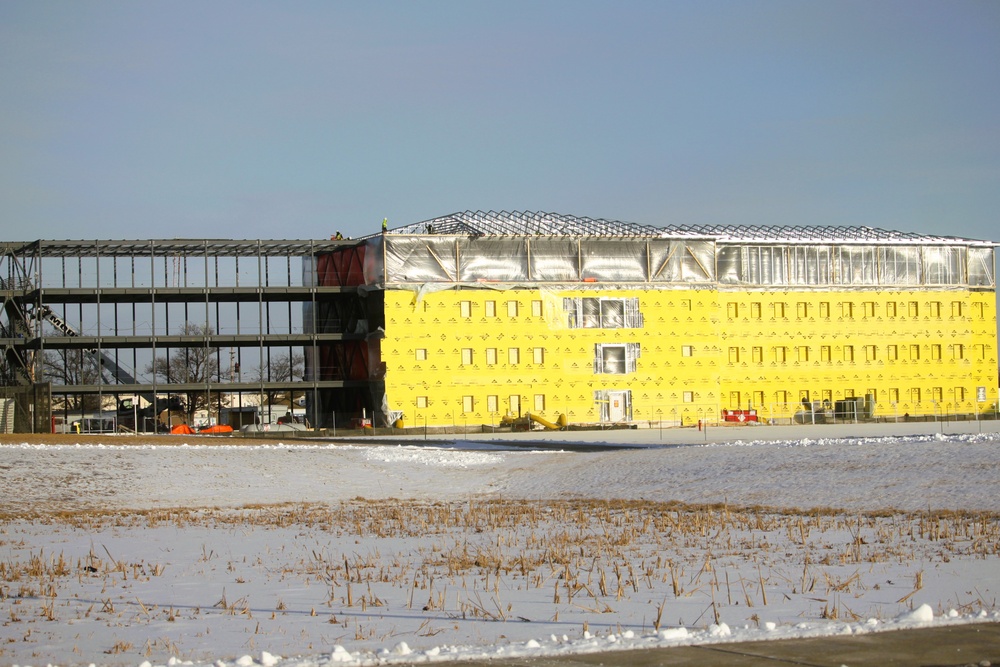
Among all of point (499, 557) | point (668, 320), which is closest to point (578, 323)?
Answer: point (668, 320)

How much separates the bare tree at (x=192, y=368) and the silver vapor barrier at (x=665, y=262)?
11.0m

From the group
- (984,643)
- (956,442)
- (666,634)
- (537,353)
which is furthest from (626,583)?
(537,353)

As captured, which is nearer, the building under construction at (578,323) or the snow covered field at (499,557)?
the snow covered field at (499,557)

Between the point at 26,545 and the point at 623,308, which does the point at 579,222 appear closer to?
the point at 623,308

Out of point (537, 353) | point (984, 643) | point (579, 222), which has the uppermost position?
point (579, 222)

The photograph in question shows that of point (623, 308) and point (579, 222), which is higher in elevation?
point (579, 222)

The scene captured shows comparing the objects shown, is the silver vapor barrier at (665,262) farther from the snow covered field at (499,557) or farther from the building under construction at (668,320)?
the snow covered field at (499,557)

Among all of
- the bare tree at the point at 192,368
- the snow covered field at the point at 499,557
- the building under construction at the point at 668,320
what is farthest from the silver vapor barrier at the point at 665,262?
the snow covered field at the point at 499,557

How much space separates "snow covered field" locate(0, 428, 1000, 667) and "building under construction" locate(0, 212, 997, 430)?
39752mm

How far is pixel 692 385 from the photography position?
246ft

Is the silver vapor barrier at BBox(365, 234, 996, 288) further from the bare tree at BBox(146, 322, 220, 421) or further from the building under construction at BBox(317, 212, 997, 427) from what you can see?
the bare tree at BBox(146, 322, 220, 421)

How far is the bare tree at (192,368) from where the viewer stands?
71.7 meters

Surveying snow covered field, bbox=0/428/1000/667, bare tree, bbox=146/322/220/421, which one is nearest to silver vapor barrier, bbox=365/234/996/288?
bare tree, bbox=146/322/220/421

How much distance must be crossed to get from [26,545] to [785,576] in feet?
38.3
